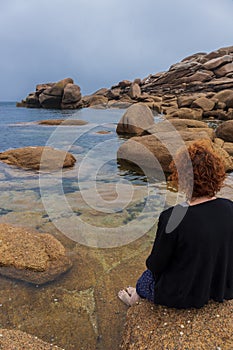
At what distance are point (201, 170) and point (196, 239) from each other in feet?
1.48

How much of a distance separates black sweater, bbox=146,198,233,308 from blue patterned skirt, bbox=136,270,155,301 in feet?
0.56

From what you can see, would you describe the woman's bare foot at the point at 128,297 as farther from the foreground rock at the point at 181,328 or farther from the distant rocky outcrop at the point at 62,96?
the distant rocky outcrop at the point at 62,96

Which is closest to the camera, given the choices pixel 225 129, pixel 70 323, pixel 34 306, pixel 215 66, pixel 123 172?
pixel 70 323

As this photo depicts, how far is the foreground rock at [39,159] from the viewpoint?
819 cm

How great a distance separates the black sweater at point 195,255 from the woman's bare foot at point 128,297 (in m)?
0.49

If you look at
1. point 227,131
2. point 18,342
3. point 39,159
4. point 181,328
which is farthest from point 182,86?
point 18,342

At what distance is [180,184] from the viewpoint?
1997mm

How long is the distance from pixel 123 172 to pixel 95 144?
5255 millimetres

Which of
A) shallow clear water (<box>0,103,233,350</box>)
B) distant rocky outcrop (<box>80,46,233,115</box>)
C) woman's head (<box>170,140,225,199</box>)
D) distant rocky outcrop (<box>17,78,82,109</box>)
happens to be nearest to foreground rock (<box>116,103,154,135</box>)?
shallow clear water (<box>0,103,233,350</box>)

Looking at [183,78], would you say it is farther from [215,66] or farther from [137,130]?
[137,130]

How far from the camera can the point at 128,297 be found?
9.04 feet

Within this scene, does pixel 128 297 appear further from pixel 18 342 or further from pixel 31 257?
pixel 31 257

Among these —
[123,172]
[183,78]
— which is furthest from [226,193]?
[183,78]

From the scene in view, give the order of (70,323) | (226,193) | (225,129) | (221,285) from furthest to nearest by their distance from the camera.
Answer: (225,129) → (226,193) → (70,323) → (221,285)
